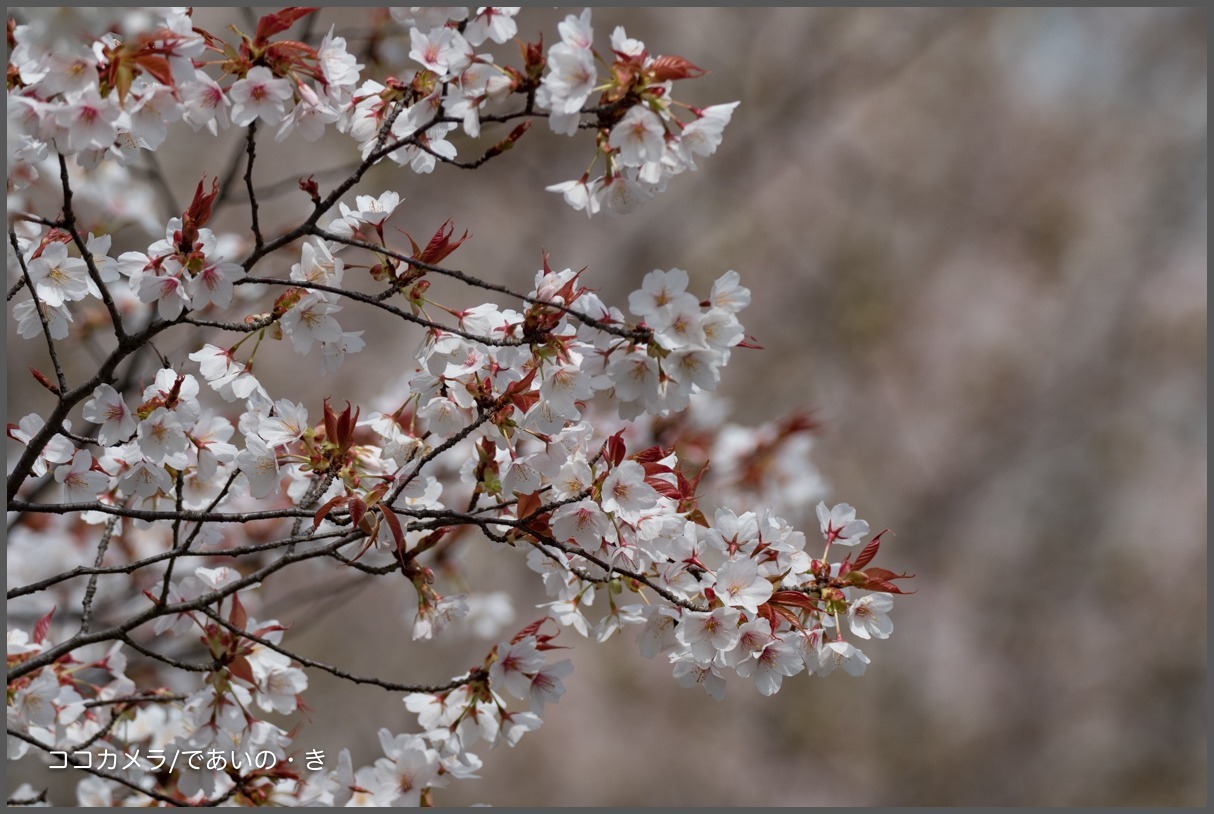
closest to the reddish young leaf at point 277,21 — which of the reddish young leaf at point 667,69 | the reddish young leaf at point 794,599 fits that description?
the reddish young leaf at point 667,69

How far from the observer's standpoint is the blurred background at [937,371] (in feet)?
13.8

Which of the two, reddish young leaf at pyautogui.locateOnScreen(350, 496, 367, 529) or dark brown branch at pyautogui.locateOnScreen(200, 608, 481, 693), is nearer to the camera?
reddish young leaf at pyautogui.locateOnScreen(350, 496, 367, 529)

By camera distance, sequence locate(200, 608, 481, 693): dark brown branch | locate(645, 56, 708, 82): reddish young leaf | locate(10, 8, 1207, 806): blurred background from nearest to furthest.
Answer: locate(645, 56, 708, 82): reddish young leaf, locate(200, 608, 481, 693): dark brown branch, locate(10, 8, 1207, 806): blurred background

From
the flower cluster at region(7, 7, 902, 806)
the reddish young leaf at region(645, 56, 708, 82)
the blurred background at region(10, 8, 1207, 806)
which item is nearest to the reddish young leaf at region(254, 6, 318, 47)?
the flower cluster at region(7, 7, 902, 806)

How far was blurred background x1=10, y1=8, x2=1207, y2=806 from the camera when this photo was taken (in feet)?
13.8

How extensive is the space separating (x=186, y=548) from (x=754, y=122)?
432 centimetres

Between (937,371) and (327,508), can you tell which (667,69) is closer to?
(327,508)

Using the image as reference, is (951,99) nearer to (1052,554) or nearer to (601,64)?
(1052,554)

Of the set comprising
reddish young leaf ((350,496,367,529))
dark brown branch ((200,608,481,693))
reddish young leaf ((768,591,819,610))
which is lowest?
dark brown branch ((200,608,481,693))

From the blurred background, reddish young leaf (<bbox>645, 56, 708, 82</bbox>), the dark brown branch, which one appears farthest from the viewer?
the blurred background

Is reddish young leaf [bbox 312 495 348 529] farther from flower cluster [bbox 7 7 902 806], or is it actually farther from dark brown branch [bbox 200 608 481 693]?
dark brown branch [bbox 200 608 481 693]

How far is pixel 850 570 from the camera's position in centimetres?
95

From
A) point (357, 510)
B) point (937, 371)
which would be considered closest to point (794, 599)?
point (357, 510)

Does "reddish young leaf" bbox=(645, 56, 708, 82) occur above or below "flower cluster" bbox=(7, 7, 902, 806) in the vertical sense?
above
